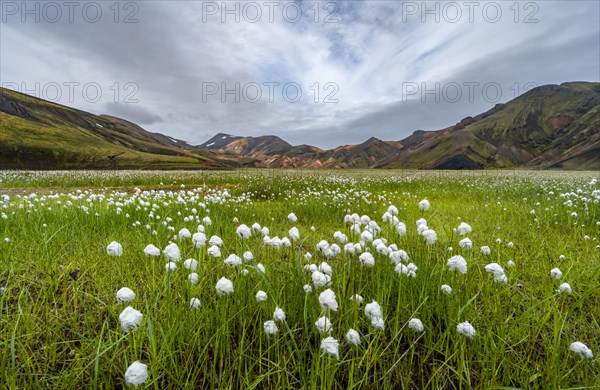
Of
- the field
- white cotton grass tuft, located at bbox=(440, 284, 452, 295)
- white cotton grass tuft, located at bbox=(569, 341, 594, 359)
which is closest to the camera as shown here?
white cotton grass tuft, located at bbox=(569, 341, 594, 359)

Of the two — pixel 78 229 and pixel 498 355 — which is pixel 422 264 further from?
pixel 78 229

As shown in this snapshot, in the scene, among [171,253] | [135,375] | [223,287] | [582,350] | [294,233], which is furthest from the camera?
[294,233]

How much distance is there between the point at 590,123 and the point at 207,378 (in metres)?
291

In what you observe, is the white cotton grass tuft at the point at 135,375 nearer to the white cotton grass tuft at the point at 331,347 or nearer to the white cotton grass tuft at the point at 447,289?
the white cotton grass tuft at the point at 331,347

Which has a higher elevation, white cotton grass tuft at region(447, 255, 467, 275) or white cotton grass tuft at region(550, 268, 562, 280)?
white cotton grass tuft at region(447, 255, 467, 275)

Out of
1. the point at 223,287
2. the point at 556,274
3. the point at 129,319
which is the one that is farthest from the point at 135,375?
the point at 556,274

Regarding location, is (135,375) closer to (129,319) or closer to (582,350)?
(129,319)

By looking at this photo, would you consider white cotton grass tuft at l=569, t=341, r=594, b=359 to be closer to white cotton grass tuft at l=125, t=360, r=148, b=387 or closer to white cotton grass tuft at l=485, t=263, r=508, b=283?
white cotton grass tuft at l=485, t=263, r=508, b=283

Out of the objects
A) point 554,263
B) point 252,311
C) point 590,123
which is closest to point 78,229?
point 252,311

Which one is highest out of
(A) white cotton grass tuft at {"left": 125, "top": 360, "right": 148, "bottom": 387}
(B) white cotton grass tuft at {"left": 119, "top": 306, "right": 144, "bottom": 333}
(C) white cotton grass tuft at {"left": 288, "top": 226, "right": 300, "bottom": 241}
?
(C) white cotton grass tuft at {"left": 288, "top": 226, "right": 300, "bottom": 241}

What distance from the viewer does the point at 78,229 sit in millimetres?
4875

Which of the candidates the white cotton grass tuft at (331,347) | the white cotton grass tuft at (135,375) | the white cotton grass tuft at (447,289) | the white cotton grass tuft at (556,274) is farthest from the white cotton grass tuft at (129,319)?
the white cotton grass tuft at (556,274)

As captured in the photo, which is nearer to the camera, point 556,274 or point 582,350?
point 582,350

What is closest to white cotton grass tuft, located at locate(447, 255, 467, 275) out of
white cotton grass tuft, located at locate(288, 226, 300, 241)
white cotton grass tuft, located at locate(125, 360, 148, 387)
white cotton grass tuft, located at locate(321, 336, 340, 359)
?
white cotton grass tuft, located at locate(321, 336, 340, 359)
